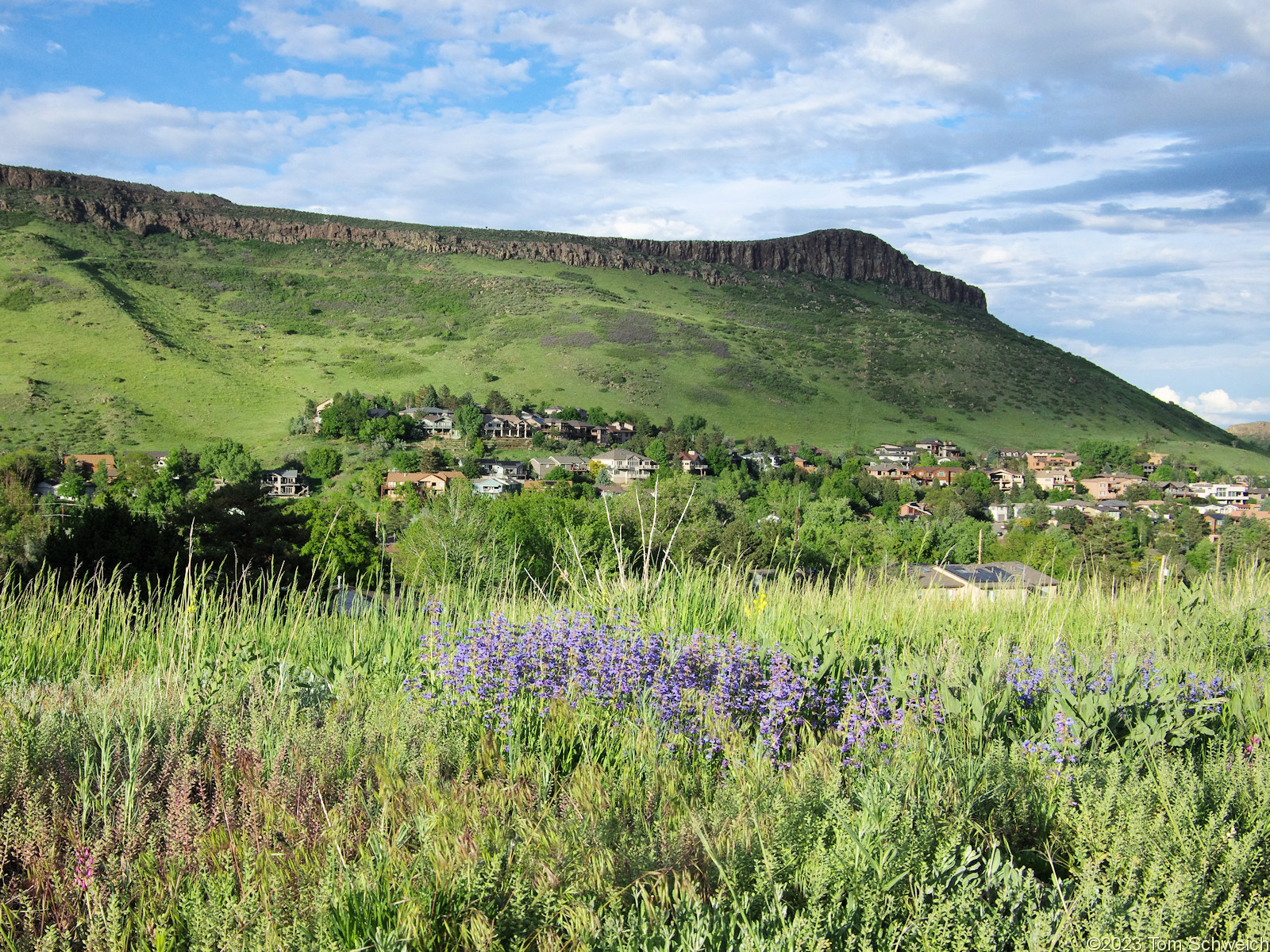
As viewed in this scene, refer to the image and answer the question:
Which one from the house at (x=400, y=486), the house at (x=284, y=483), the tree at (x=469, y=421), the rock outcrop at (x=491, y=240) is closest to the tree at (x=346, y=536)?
the house at (x=400, y=486)

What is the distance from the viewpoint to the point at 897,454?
88.2 m

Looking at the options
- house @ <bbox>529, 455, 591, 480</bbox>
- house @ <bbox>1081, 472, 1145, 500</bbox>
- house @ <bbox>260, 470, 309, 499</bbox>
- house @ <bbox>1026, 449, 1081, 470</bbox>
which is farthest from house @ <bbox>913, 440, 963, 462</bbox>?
house @ <bbox>260, 470, 309, 499</bbox>

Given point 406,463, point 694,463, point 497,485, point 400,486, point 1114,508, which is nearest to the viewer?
point 400,486

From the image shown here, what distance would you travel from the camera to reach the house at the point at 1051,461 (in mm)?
89438

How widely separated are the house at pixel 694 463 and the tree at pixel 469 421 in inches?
758

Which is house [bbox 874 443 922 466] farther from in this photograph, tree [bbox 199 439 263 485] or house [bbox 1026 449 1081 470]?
tree [bbox 199 439 263 485]

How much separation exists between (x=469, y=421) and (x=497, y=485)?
1981 centimetres

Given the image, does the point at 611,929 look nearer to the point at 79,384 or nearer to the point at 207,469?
the point at 207,469

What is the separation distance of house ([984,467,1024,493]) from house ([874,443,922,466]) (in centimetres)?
734

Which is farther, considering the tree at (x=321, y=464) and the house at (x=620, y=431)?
the house at (x=620, y=431)

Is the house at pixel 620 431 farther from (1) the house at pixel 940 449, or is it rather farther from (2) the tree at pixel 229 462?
(2) the tree at pixel 229 462

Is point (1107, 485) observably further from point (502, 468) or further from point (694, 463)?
point (502, 468)

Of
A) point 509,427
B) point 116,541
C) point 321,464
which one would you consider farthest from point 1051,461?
point 116,541

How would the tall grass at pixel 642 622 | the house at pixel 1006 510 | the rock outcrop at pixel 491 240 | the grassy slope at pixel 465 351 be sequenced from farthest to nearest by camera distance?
the rock outcrop at pixel 491 240 < the grassy slope at pixel 465 351 < the house at pixel 1006 510 < the tall grass at pixel 642 622
